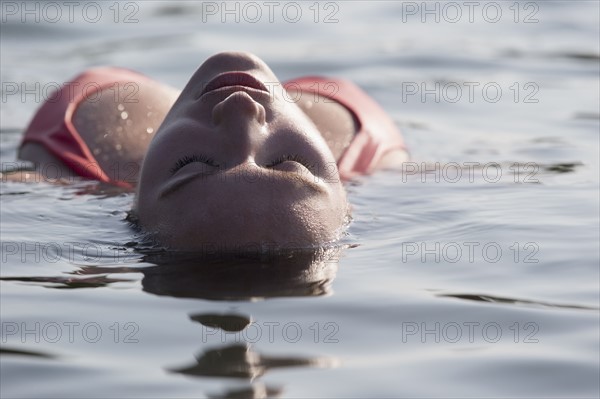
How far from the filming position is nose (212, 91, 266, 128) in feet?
14.7

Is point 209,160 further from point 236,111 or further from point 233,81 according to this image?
point 233,81

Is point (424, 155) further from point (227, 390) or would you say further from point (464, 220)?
point (227, 390)

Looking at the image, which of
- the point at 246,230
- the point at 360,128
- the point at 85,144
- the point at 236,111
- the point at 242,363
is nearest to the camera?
the point at 242,363

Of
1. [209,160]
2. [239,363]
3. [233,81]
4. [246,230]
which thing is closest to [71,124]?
[233,81]

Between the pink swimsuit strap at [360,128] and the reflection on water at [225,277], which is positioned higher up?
the pink swimsuit strap at [360,128]

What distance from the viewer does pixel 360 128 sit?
6.06 meters

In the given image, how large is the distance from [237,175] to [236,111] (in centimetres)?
26

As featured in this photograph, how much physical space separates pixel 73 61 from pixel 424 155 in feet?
12.0

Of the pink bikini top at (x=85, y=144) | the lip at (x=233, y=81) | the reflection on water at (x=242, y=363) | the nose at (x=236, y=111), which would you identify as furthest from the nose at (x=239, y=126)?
the pink bikini top at (x=85, y=144)

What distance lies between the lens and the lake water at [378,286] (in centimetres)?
349

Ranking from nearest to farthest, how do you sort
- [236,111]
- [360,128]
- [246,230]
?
1. [246,230]
2. [236,111]
3. [360,128]

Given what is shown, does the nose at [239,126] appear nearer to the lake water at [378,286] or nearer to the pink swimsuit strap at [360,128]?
the lake water at [378,286]

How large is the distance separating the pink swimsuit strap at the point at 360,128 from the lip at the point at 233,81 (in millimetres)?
1140

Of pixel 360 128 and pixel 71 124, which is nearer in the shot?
pixel 71 124
